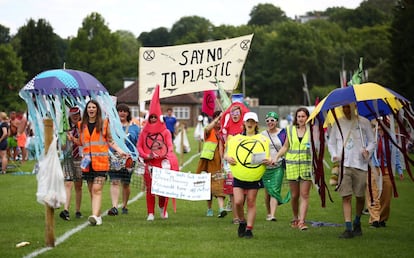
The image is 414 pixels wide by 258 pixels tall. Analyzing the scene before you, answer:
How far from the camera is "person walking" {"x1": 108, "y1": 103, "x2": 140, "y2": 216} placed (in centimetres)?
1584

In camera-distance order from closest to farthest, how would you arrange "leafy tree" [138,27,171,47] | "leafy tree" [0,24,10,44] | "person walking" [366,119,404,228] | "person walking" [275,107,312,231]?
"person walking" [366,119,404,228] < "person walking" [275,107,312,231] < "leafy tree" [0,24,10,44] < "leafy tree" [138,27,171,47]

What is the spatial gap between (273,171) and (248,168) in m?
2.33

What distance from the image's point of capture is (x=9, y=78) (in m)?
82.8

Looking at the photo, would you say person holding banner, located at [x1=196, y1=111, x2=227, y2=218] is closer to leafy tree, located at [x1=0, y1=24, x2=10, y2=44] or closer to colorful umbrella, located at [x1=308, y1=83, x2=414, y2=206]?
colorful umbrella, located at [x1=308, y1=83, x2=414, y2=206]

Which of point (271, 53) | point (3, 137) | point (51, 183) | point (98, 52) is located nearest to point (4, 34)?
point (98, 52)

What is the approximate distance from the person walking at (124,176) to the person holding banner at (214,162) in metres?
1.33

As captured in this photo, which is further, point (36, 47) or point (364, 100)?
point (36, 47)

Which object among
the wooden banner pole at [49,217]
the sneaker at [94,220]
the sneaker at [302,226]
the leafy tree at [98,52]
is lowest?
the sneaker at [302,226]

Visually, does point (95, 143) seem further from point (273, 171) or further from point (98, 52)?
point (98, 52)

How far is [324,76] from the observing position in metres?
123

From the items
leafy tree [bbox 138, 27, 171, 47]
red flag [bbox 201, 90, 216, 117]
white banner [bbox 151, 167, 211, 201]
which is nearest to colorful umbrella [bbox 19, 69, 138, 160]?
white banner [bbox 151, 167, 211, 201]

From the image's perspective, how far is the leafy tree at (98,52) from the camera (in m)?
109

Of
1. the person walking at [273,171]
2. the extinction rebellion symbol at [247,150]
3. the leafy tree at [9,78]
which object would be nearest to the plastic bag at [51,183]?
the extinction rebellion symbol at [247,150]

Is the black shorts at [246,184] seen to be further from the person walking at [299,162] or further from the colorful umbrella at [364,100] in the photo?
the colorful umbrella at [364,100]
